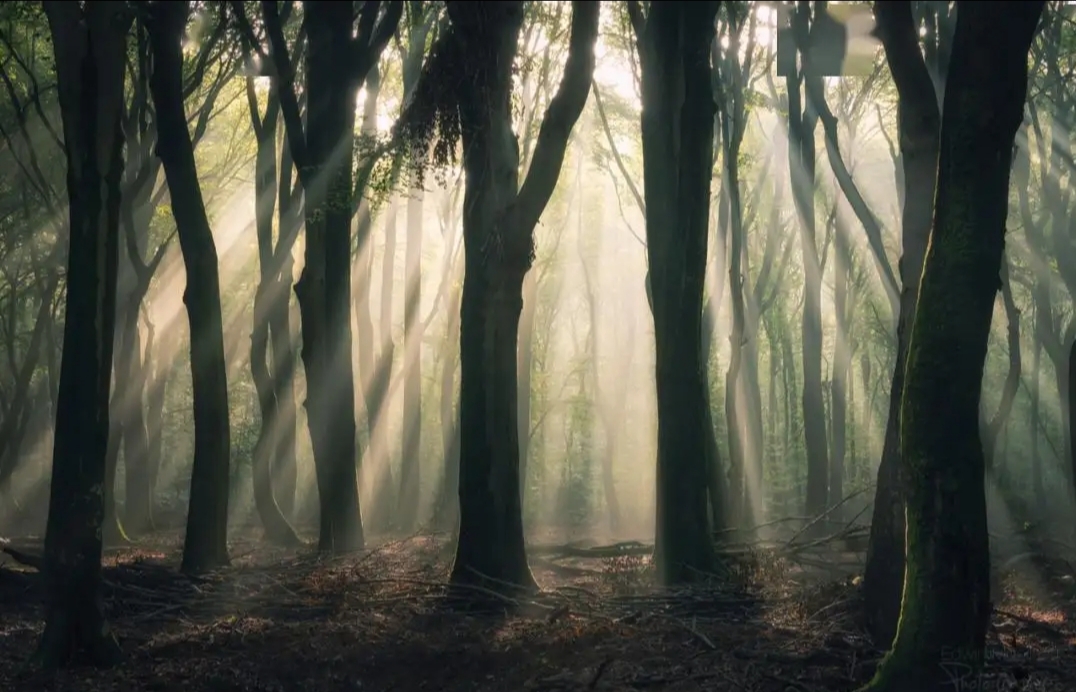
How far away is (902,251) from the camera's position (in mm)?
10922

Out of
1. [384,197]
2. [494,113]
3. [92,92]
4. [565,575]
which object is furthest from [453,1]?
[565,575]

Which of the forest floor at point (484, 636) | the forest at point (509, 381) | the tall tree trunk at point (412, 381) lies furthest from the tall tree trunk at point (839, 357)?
the forest floor at point (484, 636)

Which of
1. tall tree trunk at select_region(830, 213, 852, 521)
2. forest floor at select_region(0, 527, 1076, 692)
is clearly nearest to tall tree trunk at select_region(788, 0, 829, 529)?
tall tree trunk at select_region(830, 213, 852, 521)

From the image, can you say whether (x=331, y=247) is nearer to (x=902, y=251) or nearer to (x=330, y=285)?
(x=330, y=285)

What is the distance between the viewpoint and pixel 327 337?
17.9 metres

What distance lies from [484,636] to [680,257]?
5.62 meters

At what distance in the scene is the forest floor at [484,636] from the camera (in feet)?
32.6

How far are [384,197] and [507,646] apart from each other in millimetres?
5570

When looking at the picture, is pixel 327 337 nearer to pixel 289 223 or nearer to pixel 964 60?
pixel 289 223

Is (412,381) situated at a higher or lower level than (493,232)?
lower

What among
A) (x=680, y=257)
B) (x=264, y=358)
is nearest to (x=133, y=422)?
(x=264, y=358)

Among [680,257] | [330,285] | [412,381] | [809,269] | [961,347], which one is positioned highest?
[809,269]

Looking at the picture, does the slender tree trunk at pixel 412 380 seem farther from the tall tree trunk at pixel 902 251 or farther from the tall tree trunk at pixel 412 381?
the tall tree trunk at pixel 902 251

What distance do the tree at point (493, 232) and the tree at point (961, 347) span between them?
19.1 ft
